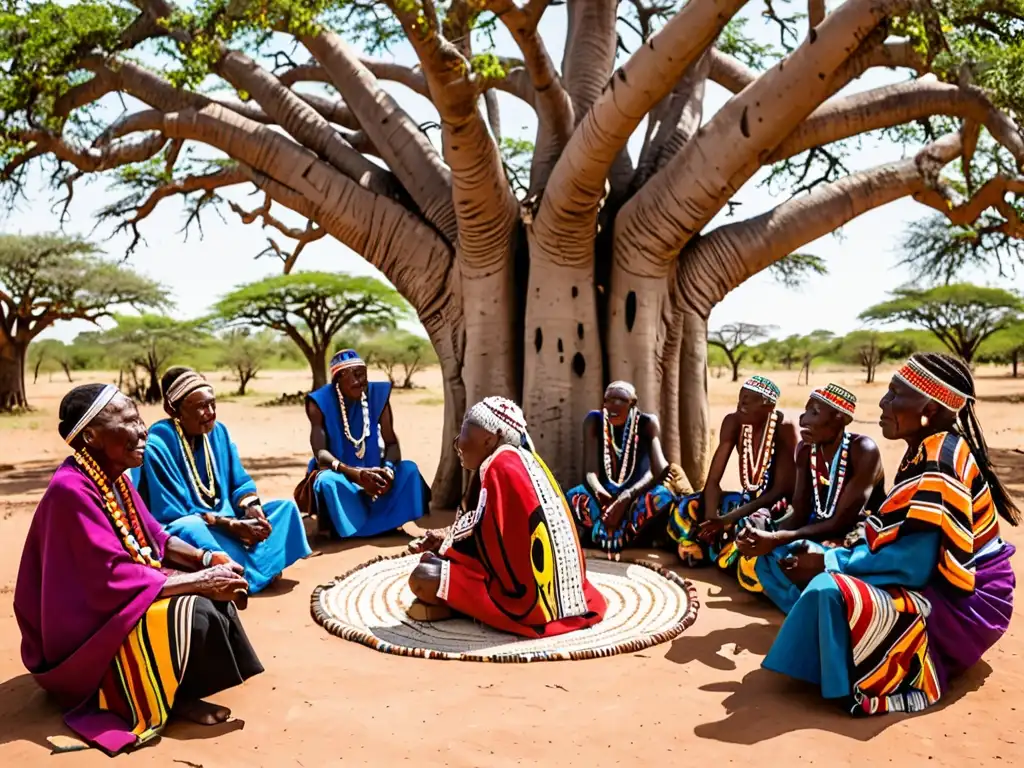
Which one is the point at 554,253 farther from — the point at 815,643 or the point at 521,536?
the point at 815,643

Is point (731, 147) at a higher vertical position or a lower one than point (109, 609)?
higher

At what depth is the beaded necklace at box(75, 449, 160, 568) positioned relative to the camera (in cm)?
327

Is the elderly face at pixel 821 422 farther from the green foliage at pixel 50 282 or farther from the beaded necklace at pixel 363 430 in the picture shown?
the green foliage at pixel 50 282

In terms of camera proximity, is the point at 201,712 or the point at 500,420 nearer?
the point at 201,712

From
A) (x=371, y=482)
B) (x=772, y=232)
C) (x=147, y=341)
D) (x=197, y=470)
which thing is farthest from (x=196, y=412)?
(x=147, y=341)

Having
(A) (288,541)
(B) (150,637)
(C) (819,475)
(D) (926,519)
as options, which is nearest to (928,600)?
(D) (926,519)

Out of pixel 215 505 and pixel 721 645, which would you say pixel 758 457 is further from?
pixel 215 505

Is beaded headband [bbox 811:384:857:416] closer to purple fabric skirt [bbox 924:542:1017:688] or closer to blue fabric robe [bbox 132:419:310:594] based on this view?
purple fabric skirt [bbox 924:542:1017:688]

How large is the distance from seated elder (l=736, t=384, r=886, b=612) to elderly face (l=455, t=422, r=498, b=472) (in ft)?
4.59

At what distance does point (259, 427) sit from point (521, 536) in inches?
620

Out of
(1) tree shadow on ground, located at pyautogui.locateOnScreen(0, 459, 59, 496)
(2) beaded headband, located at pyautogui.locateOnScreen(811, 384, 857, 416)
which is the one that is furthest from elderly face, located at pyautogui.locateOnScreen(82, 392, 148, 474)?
(1) tree shadow on ground, located at pyautogui.locateOnScreen(0, 459, 59, 496)

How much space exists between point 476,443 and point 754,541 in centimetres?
142

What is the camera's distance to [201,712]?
3.30 meters

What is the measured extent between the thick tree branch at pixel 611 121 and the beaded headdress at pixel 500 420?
8.75 ft
